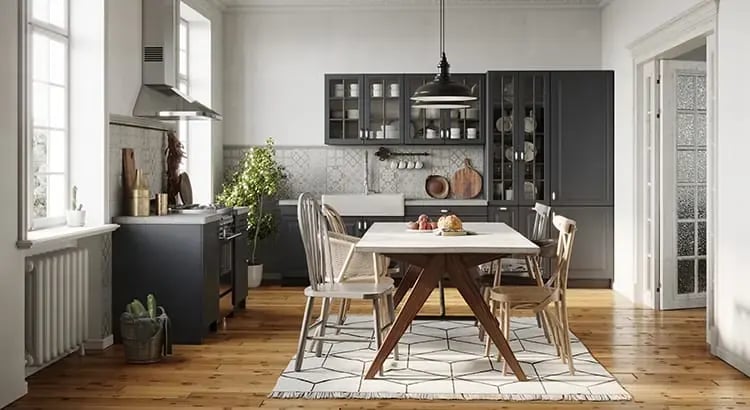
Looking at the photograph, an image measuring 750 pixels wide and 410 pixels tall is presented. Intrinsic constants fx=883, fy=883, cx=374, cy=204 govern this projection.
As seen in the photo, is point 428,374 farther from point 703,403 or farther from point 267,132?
point 267,132

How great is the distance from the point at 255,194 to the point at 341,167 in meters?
1.07

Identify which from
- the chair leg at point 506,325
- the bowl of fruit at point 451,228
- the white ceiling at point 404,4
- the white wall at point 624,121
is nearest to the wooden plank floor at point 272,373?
the chair leg at point 506,325

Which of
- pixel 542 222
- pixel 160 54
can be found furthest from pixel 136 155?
pixel 542 222

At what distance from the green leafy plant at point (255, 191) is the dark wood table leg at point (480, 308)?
3.91 meters

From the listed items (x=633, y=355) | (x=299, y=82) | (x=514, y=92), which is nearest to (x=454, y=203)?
(x=514, y=92)

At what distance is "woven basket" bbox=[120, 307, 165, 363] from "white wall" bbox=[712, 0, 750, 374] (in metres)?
3.45

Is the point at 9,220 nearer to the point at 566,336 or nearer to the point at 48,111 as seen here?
the point at 48,111

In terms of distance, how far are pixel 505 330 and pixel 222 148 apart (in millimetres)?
4859

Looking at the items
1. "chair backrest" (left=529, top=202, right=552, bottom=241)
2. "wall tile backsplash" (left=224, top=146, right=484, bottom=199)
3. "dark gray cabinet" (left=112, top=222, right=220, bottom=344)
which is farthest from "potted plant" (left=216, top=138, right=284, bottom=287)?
"chair backrest" (left=529, top=202, right=552, bottom=241)

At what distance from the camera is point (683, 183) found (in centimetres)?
729

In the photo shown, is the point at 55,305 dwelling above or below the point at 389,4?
below

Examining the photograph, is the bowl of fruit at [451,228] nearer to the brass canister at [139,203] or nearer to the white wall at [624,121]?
the brass canister at [139,203]

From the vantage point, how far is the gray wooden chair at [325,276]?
194 inches

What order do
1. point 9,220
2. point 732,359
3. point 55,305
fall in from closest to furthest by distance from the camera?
point 9,220, point 55,305, point 732,359
